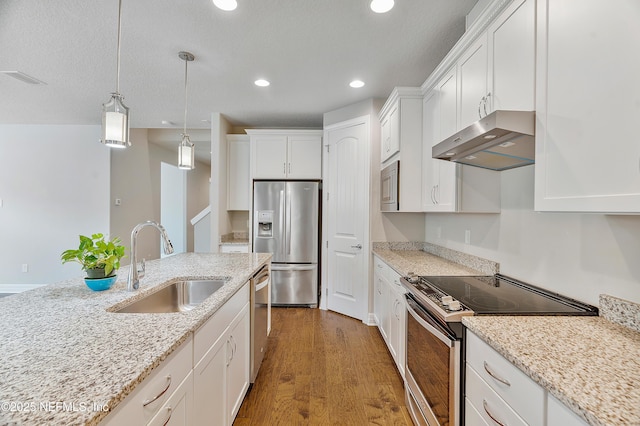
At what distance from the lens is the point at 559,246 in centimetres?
136

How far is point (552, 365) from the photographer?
787 millimetres

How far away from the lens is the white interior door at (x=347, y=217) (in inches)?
128

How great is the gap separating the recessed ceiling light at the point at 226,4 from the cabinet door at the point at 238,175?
230cm

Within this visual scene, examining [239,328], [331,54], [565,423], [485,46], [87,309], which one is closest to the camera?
[565,423]

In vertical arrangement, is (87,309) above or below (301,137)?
below

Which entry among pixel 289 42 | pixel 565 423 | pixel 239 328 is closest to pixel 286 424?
pixel 239 328

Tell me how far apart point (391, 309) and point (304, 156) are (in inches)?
94.0

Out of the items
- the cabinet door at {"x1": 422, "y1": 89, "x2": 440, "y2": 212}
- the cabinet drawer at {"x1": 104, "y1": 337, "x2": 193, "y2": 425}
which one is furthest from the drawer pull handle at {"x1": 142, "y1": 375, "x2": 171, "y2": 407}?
the cabinet door at {"x1": 422, "y1": 89, "x2": 440, "y2": 212}

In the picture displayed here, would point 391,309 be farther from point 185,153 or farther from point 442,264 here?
point 185,153

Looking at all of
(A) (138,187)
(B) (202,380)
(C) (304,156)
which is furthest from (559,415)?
(A) (138,187)

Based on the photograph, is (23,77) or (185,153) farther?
(23,77)

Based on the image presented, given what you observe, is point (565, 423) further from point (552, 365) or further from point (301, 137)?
point (301, 137)

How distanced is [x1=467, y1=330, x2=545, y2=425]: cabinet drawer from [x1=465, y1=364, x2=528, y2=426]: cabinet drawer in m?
0.02

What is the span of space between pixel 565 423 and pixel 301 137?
3650 millimetres
